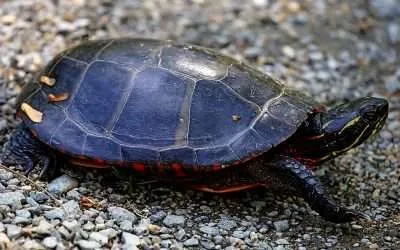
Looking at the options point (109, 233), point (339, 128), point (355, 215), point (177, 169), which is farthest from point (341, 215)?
point (109, 233)

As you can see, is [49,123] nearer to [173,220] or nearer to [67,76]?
[67,76]

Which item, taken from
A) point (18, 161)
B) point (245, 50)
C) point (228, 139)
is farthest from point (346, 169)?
point (18, 161)

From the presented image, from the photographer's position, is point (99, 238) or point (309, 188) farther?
point (309, 188)

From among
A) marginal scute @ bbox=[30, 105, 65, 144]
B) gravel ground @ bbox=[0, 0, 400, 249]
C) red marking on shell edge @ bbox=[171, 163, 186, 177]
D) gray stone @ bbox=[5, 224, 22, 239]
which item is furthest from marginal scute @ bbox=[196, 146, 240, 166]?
gray stone @ bbox=[5, 224, 22, 239]

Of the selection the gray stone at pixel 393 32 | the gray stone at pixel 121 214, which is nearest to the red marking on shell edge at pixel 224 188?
the gray stone at pixel 121 214

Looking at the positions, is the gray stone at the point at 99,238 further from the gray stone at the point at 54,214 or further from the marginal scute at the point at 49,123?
the marginal scute at the point at 49,123

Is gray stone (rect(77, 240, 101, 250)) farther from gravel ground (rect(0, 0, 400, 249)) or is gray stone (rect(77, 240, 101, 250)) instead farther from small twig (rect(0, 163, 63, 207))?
small twig (rect(0, 163, 63, 207))
